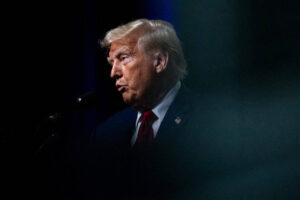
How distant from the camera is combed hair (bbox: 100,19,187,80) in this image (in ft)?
5.24

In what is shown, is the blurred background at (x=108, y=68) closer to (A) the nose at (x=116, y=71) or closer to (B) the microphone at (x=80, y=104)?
(B) the microphone at (x=80, y=104)

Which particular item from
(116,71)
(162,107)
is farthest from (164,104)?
(116,71)

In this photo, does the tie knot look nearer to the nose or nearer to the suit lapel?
the suit lapel

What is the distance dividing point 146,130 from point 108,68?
0.56m

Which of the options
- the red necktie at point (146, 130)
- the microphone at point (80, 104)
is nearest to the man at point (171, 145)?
the red necktie at point (146, 130)

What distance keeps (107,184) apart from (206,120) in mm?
475

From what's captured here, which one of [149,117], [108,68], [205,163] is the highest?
[108,68]

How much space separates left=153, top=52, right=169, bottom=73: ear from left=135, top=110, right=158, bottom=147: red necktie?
0.18 metres

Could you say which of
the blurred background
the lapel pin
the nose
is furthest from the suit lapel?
the nose

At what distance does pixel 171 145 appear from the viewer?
1476mm

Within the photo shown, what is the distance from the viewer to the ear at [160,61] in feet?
5.26

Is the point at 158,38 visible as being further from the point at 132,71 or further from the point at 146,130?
the point at 146,130

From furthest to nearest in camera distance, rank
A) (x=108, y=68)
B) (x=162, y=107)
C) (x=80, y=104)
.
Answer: (x=108, y=68)
(x=162, y=107)
(x=80, y=104)

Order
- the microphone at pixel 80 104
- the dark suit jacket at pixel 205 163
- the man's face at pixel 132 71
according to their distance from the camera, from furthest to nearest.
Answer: the man's face at pixel 132 71, the dark suit jacket at pixel 205 163, the microphone at pixel 80 104
